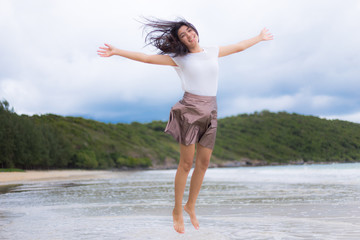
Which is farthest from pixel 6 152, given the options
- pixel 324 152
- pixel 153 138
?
pixel 153 138

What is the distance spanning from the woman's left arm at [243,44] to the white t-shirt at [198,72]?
1.02 ft

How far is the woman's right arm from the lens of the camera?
13.8ft

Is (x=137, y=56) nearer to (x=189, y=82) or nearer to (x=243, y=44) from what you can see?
(x=189, y=82)

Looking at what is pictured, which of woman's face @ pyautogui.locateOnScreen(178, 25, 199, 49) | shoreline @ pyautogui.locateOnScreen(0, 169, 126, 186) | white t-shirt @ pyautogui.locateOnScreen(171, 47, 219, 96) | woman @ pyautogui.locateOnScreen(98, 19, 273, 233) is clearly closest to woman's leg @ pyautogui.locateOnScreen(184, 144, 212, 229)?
woman @ pyautogui.locateOnScreen(98, 19, 273, 233)

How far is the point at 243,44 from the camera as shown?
4695 millimetres

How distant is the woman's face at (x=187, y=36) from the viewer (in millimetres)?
4203

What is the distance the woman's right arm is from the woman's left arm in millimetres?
650

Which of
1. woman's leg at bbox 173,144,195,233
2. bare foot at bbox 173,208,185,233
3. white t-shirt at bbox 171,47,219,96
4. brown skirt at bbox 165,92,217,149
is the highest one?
white t-shirt at bbox 171,47,219,96

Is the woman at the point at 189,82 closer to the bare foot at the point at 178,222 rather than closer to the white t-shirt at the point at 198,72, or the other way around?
the white t-shirt at the point at 198,72

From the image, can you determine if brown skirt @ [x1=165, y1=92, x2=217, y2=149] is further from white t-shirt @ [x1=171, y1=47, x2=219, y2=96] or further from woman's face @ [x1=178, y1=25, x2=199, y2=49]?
woman's face @ [x1=178, y1=25, x2=199, y2=49]

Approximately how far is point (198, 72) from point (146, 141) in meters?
141

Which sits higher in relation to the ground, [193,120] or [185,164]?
[193,120]

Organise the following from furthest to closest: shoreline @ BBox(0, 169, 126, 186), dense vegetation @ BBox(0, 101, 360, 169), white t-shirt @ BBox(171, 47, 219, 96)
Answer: dense vegetation @ BBox(0, 101, 360, 169)
shoreline @ BBox(0, 169, 126, 186)
white t-shirt @ BBox(171, 47, 219, 96)

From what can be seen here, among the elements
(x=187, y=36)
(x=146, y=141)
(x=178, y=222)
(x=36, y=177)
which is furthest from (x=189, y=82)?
(x=146, y=141)
